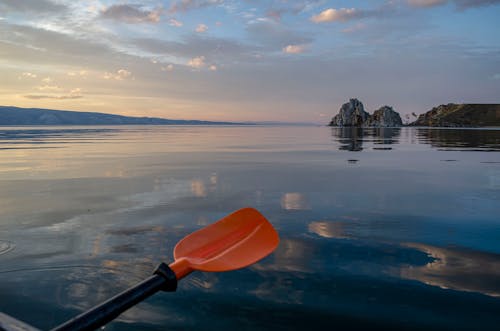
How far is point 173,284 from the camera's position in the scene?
7.88 ft

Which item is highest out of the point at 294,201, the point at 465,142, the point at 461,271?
the point at 465,142

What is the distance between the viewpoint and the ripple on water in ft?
14.6

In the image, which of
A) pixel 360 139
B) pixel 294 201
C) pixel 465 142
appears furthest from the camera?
pixel 360 139

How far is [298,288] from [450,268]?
73.6 inches

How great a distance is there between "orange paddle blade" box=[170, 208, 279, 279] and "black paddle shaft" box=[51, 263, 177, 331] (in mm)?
338

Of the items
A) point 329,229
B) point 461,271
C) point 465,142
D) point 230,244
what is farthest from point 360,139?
point 230,244

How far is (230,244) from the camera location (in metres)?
3.52

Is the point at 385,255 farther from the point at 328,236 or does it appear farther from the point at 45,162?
the point at 45,162

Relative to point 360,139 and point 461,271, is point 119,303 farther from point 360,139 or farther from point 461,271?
point 360,139

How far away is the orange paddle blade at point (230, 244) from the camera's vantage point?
3051 millimetres

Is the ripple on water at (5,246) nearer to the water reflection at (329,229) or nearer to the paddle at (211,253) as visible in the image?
the paddle at (211,253)

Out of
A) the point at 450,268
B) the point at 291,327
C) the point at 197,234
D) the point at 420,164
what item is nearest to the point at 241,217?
the point at 197,234

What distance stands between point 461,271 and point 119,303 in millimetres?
3649

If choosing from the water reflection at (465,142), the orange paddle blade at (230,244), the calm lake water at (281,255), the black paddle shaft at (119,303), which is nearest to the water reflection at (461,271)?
the calm lake water at (281,255)
